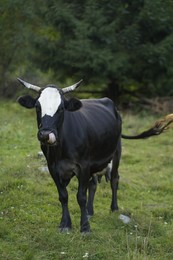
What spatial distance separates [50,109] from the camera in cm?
602

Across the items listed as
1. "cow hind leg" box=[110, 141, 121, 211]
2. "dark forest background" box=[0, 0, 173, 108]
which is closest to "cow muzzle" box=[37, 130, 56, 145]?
"cow hind leg" box=[110, 141, 121, 211]

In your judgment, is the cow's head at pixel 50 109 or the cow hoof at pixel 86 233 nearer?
the cow's head at pixel 50 109

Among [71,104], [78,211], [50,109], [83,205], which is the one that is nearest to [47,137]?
[50,109]

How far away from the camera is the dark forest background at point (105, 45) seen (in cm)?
1852

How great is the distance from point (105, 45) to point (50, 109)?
1311 cm

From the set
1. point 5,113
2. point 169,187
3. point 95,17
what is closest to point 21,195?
point 169,187

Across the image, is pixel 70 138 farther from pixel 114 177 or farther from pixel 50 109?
pixel 114 177

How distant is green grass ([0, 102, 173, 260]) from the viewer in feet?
20.0

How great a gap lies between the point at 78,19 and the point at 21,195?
1237cm

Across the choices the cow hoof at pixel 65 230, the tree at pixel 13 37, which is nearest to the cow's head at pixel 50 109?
the cow hoof at pixel 65 230

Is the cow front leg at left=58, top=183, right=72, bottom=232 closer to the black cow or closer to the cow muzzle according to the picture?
the black cow

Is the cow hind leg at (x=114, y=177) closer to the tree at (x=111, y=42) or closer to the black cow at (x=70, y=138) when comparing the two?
the black cow at (x=70, y=138)

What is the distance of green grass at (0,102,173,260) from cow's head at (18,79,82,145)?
1.31 metres

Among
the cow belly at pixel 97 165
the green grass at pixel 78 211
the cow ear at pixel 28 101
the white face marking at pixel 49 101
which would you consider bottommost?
the green grass at pixel 78 211
